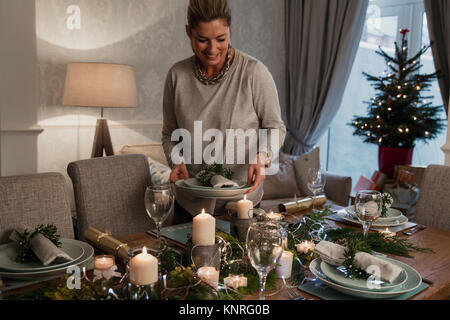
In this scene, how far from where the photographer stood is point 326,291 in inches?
41.3

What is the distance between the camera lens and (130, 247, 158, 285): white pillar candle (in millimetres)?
836

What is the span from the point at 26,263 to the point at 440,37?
135 inches

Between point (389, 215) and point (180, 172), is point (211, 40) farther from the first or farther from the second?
point (389, 215)

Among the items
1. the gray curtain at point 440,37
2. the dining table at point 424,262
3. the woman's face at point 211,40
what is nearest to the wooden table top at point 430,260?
the dining table at point 424,262

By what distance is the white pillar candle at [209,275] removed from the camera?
0.96 meters

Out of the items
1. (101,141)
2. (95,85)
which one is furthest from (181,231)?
(101,141)

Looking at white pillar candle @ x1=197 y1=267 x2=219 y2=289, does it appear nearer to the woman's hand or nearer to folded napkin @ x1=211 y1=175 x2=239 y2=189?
folded napkin @ x1=211 y1=175 x2=239 y2=189

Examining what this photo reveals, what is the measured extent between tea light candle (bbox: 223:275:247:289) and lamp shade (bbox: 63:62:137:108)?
199 centimetres

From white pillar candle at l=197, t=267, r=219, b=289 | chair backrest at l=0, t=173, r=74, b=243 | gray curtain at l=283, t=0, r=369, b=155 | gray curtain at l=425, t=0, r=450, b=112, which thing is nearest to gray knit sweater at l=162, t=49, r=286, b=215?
chair backrest at l=0, t=173, r=74, b=243

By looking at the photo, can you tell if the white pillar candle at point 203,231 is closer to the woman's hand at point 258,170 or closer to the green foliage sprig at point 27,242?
the green foliage sprig at point 27,242

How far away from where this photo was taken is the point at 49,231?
120cm

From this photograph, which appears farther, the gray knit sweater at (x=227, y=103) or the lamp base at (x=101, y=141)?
the lamp base at (x=101, y=141)

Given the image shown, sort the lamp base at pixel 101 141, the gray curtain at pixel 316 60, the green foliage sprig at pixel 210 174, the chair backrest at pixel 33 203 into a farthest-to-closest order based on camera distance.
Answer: the gray curtain at pixel 316 60
the lamp base at pixel 101 141
the green foliage sprig at pixel 210 174
the chair backrest at pixel 33 203

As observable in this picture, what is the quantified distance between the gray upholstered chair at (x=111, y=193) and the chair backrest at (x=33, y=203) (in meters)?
0.12
